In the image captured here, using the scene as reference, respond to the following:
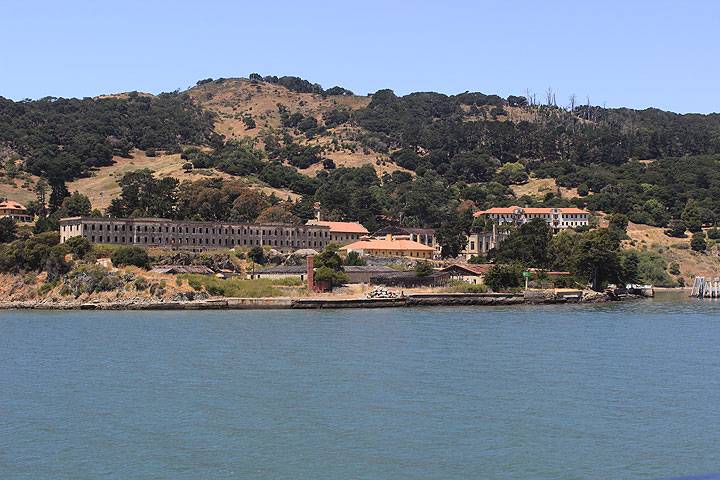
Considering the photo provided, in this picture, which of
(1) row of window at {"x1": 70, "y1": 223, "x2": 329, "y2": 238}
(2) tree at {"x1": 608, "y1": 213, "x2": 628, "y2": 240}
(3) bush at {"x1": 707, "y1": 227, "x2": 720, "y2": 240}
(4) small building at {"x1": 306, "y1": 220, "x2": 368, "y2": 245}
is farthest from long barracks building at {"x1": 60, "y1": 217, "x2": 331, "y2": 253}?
(3) bush at {"x1": 707, "y1": 227, "x2": 720, "y2": 240}

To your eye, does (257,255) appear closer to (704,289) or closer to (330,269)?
(330,269)

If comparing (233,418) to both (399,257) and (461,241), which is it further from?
(461,241)

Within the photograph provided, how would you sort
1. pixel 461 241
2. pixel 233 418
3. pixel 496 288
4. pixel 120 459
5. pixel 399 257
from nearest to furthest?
1. pixel 120 459
2. pixel 233 418
3. pixel 496 288
4. pixel 399 257
5. pixel 461 241

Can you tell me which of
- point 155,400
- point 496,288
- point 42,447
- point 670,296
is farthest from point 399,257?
point 42,447

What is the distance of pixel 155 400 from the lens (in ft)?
123

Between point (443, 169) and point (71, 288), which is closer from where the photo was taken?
point (71, 288)

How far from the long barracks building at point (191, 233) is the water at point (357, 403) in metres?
Answer: 40.6

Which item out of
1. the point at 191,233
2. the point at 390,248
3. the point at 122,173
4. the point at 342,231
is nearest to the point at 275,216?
the point at 342,231

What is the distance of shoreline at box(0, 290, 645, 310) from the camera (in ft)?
265

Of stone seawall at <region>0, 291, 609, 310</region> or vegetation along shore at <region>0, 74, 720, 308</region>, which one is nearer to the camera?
stone seawall at <region>0, 291, 609, 310</region>

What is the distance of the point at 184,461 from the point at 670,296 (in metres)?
88.7

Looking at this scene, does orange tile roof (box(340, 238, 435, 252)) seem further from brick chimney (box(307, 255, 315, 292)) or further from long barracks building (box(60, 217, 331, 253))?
brick chimney (box(307, 255, 315, 292))

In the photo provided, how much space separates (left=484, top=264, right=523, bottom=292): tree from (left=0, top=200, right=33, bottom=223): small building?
5680cm

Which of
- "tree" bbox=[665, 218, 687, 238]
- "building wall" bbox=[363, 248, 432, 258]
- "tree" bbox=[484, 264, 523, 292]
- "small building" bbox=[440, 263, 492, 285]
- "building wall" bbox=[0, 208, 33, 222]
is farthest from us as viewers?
"tree" bbox=[665, 218, 687, 238]
